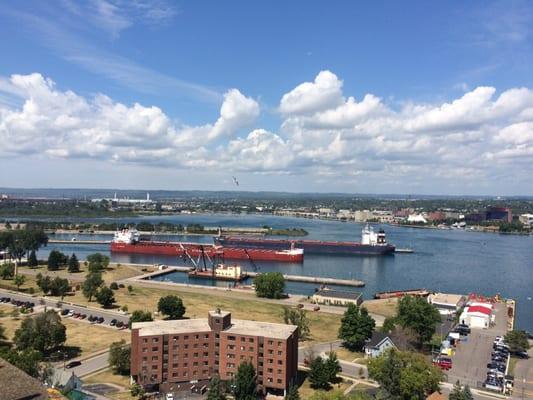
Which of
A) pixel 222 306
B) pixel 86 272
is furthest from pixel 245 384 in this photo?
pixel 86 272

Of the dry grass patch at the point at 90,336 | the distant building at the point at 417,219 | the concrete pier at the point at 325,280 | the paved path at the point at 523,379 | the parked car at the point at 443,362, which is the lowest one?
the concrete pier at the point at 325,280

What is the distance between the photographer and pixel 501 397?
2153 cm

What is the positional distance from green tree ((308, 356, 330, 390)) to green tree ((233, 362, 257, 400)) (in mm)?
3072

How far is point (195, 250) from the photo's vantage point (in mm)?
71438

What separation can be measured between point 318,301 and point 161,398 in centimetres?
2229

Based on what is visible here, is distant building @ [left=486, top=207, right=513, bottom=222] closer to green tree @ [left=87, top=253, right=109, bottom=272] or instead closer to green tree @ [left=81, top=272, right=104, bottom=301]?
green tree @ [left=87, top=253, right=109, bottom=272]

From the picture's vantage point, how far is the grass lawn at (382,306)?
37.7 metres

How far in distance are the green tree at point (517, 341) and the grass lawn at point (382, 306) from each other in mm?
9420

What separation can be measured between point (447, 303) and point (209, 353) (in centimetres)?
2433

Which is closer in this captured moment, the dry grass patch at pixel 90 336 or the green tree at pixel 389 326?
the dry grass patch at pixel 90 336

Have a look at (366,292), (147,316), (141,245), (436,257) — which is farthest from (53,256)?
(436,257)

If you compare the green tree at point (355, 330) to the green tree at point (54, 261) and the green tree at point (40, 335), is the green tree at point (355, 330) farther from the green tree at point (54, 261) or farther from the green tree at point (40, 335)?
the green tree at point (54, 261)

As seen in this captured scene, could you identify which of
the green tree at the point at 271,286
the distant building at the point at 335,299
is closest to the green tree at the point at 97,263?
the green tree at the point at 271,286

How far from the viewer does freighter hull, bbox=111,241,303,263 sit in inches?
2753
